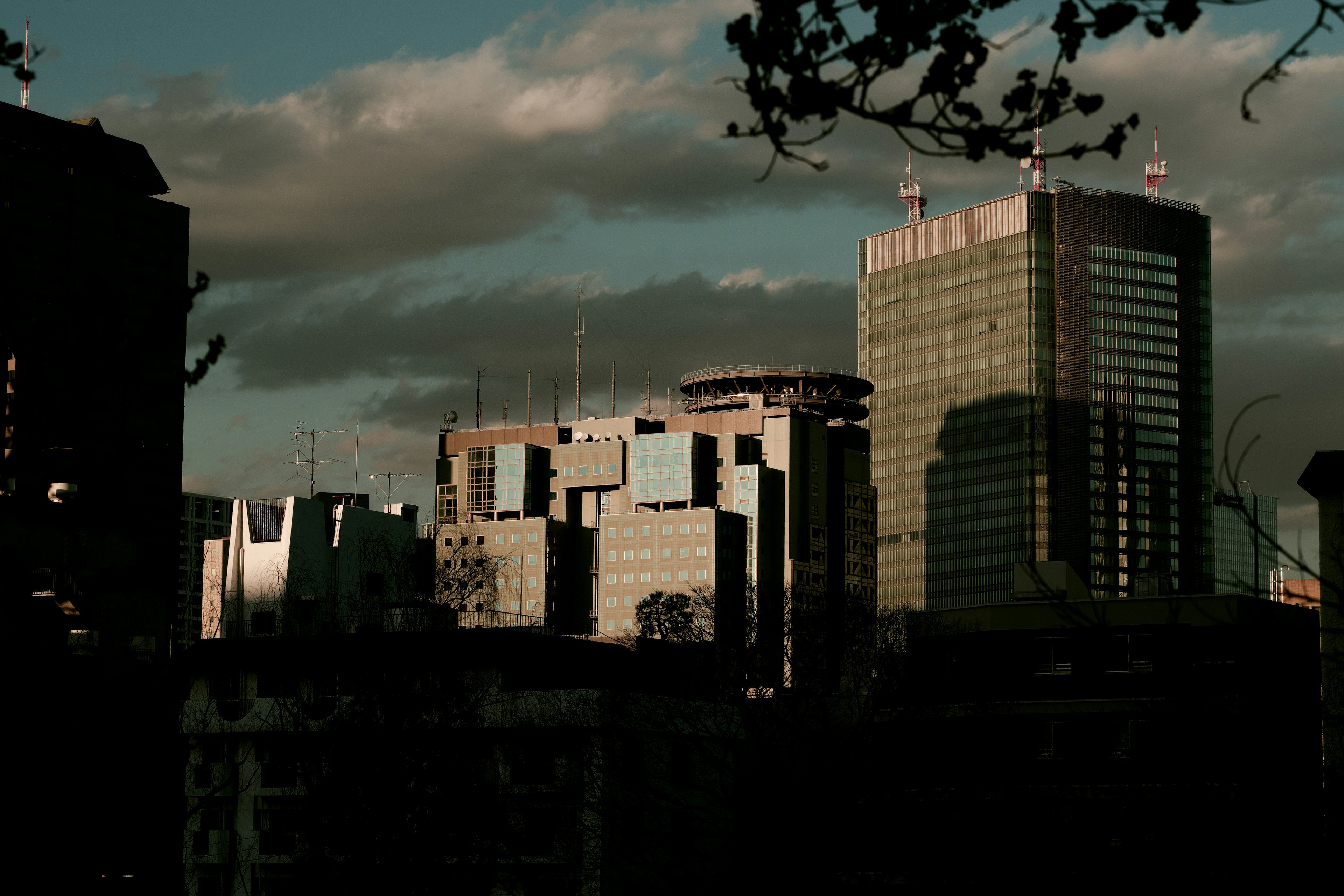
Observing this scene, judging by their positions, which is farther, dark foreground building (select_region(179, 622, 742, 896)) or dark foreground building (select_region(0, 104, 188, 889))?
dark foreground building (select_region(179, 622, 742, 896))

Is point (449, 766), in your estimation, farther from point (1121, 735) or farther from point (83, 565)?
point (83, 565)

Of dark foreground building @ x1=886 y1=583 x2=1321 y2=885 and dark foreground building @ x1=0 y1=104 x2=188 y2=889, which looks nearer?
dark foreground building @ x1=0 y1=104 x2=188 y2=889

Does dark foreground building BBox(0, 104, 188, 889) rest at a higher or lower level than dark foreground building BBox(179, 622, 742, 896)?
higher

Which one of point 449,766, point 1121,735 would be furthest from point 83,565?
point 1121,735

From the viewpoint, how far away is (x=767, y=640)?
76500 mm

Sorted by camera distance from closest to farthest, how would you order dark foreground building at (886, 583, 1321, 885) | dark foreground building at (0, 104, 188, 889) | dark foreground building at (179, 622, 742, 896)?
dark foreground building at (0, 104, 188, 889), dark foreground building at (886, 583, 1321, 885), dark foreground building at (179, 622, 742, 896)

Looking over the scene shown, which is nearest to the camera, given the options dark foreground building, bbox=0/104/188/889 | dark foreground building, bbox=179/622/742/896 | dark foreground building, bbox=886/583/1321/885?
dark foreground building, bbox=0/104/188/889

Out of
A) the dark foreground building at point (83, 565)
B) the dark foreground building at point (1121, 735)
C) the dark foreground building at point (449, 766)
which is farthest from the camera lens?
the dark foreground building at point (449, 766)

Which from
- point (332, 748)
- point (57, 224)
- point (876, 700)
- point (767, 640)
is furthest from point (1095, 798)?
point (57, 224)

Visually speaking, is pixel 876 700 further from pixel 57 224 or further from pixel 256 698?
pixel 57 224

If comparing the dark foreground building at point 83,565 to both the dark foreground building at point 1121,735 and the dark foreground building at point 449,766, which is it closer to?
the dark foreground building at point 1121,735

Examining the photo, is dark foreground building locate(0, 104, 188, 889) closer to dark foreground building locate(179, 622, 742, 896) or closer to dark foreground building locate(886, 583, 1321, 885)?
dark foreground building locate(886, 583, 1321, 885)

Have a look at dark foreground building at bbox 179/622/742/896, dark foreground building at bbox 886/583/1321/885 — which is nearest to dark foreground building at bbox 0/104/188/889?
dark foreground building at bbox 886/583/1321/885

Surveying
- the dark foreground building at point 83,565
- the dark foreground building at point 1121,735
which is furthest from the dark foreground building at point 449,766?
the dark foreground building at point 83,565
